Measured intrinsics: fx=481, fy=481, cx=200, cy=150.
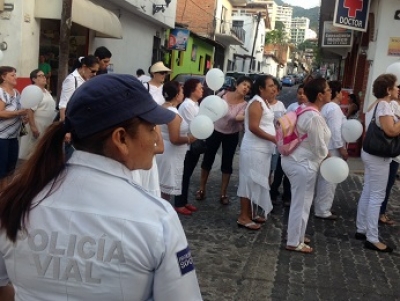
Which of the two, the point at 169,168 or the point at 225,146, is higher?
the point at 225,146

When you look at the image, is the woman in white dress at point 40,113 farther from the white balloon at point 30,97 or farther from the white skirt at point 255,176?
the white skirt at point 255,176

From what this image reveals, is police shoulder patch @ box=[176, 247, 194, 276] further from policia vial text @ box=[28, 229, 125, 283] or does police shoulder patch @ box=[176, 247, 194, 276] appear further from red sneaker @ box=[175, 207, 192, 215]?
red sneaker @ box=[175, 207, 192, 215]

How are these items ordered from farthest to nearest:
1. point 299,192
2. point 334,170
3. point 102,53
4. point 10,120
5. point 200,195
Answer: point 200,195
point 102,53
point 10,120
point 299,192
point 334,170

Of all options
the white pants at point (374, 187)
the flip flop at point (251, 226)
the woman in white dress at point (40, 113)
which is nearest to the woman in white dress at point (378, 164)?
the white pants at point (374, 187)

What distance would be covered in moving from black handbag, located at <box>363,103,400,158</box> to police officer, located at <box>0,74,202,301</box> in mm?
3906

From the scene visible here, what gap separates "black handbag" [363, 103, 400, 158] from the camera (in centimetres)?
482

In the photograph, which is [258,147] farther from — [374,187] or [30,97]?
[30,97]

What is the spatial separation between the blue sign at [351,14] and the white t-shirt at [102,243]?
30.3 ft

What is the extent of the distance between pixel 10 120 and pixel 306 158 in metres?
3.33

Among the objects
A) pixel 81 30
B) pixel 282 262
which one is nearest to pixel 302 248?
pixel 282 262

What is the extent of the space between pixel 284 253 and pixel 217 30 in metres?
30.3

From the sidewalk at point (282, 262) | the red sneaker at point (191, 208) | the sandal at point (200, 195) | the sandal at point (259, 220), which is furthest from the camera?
the sandal at point (200, 195)

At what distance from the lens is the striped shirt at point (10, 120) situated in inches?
214

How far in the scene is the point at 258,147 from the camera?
17.6 feet
